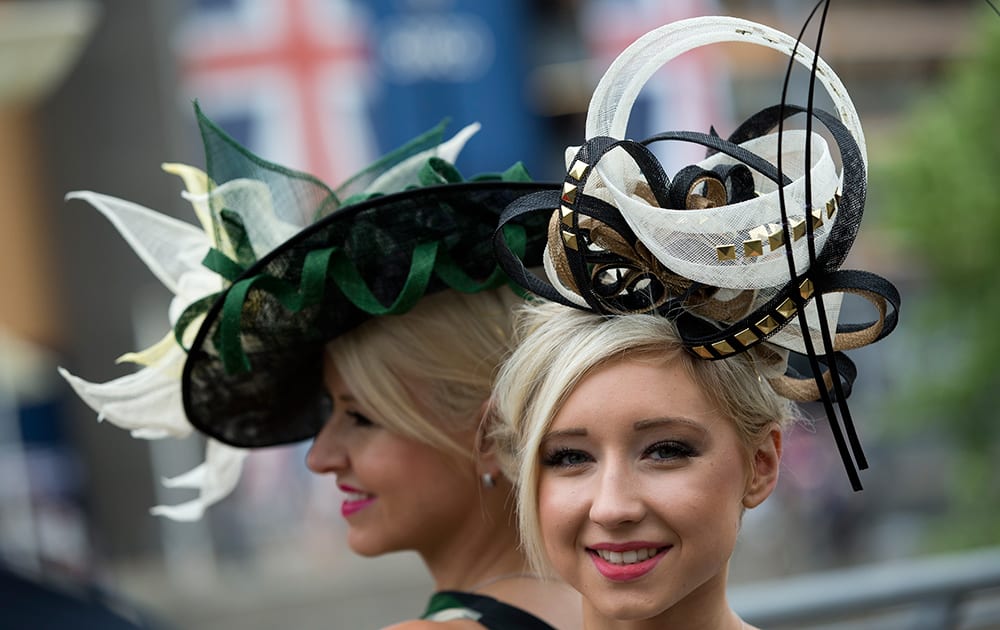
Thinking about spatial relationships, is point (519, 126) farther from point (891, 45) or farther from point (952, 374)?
point (891, 45)

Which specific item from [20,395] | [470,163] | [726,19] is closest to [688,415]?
[726,19]

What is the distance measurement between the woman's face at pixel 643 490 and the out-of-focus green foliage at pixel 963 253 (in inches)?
251

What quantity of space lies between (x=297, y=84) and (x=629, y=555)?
1309 centimetres

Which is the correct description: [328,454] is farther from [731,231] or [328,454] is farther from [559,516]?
[731,231]

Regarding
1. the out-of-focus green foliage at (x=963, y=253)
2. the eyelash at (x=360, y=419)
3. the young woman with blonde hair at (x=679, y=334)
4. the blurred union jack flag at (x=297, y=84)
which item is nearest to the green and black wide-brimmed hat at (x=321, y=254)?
the eyelash at (x=360, y=419)

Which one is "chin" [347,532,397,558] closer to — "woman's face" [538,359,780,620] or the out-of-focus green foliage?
"woman's face" [538,359,780,620]

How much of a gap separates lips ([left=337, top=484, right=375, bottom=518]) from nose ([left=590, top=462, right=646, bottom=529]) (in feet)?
2.42

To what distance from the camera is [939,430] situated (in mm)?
8516

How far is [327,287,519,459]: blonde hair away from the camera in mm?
2422

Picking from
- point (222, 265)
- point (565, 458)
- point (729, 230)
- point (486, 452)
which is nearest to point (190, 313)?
point (222, 265)

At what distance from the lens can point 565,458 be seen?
1907 mm

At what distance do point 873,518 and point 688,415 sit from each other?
15578 mm

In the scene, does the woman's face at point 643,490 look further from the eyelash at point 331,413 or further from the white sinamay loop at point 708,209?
the eyelash at point 331,413

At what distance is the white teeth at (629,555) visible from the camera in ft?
6.00
